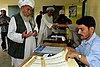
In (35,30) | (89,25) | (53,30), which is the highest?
(89,25)

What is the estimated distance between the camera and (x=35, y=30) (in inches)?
85.0

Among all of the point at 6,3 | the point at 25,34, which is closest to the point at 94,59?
the point at 25,34

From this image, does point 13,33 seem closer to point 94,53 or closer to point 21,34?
point 21,34

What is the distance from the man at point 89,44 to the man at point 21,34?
0.65 meters

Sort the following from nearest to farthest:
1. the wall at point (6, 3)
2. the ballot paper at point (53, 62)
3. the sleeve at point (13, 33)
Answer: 1. the ballot paper at point (53, 62)
2. the sleeve at point (13, 33)
3. the wall at point (6, 3)

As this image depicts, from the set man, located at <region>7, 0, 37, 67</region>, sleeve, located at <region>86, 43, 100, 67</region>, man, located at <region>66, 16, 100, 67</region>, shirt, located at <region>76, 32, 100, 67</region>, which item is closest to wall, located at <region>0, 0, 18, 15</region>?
man, located at <region>7, 0, 37, 67</region>

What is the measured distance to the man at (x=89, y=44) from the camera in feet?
4.41

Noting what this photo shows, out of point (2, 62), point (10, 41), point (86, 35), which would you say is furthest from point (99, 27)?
point (2, 62)

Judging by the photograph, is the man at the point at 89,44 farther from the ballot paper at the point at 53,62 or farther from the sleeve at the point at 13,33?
the sleeve at the point at 13,33

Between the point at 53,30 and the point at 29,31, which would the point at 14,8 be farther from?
the point at 29,31

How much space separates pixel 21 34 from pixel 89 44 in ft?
2.55

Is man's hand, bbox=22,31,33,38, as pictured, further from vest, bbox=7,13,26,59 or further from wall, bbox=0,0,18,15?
wall, bbox=0,0,18,15

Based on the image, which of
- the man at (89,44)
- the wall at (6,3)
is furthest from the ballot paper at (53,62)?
the wall at (6,3)

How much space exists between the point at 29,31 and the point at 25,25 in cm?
9
